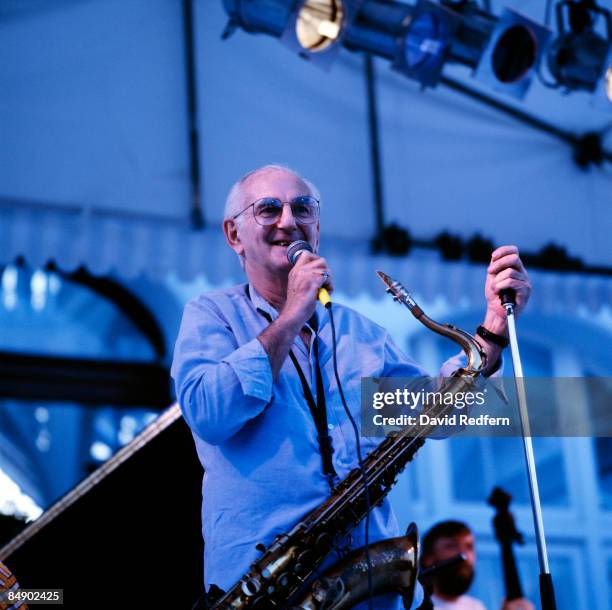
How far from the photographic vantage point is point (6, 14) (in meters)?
4.87

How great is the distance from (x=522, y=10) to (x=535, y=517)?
4.29 metres

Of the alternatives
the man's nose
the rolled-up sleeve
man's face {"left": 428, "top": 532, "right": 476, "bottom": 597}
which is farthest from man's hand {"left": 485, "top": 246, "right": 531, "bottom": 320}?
man's face {"left": 428, "top": 532, "right": 476, "bottom": 597}

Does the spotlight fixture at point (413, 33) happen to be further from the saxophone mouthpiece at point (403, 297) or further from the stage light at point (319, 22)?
the saxophone mouthpiece at point (403, 297)

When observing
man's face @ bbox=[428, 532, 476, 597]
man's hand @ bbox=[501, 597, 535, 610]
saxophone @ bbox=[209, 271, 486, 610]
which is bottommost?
saxophone @ bbox=[209, 271, 486, 610]

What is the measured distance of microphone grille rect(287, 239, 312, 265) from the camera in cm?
239

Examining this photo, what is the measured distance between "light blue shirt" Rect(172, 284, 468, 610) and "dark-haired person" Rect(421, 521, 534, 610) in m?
2.93

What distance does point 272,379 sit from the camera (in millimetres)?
2104

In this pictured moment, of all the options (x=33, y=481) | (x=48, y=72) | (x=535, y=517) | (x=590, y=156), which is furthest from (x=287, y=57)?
Answer: (x=33, y=481)

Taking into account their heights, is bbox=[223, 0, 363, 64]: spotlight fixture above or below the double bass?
above

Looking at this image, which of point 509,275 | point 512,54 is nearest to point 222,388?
point 509,275

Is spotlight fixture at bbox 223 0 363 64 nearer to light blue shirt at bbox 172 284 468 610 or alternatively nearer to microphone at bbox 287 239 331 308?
microphone at bbox 287 239 331 308

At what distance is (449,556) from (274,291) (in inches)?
121

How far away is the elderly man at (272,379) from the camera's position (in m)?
2.11

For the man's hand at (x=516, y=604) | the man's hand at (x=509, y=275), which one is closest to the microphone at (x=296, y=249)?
the man's hand at (x=509, y=275)
